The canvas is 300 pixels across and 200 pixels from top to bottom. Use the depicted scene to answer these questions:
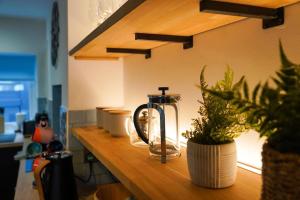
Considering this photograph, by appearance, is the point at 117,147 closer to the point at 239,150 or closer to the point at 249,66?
the point at 239,150

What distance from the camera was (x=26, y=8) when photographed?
3314mm

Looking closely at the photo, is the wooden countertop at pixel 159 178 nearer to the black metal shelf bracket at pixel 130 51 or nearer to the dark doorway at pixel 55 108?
the black metal shelf bracket at pixel 130 51

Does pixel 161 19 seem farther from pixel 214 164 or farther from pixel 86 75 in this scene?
pixel 86 75

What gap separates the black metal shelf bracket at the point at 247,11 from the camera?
576 mm

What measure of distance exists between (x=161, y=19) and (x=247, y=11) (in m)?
0.23

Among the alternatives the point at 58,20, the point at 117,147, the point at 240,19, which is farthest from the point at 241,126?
the point at 58,20

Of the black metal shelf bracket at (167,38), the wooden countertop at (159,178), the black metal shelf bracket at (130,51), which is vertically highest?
the black metal shelf bracket at (130,51)

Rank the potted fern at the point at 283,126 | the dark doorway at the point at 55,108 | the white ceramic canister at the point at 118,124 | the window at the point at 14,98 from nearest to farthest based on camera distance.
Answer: the potted fern at the point at 283,126 < the white ceramic canister at the point at 118,124 < the dark doorway at the point at 55,108 < the window at the point at 14,98

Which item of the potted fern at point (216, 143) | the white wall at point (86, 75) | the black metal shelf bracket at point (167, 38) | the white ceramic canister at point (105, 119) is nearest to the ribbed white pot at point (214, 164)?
the potted fern at point (216, 143)

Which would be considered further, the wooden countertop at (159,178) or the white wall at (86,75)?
the white wall at (86,75)

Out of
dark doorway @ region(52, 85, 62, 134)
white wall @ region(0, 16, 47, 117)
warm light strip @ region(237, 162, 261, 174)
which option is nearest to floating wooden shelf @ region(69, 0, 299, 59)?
warm light strip @ region(237, 162, 261, 174)

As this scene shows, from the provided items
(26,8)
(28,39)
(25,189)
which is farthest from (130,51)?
Answer: (28,39)

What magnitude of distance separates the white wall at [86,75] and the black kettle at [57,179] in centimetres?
48

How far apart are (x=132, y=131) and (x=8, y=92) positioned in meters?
3.81
